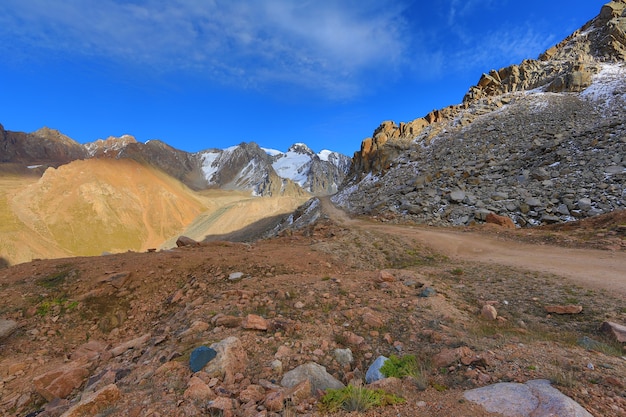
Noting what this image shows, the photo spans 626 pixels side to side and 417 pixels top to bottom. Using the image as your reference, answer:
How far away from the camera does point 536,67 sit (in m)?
45.4

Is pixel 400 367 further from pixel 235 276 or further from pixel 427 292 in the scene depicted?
pixel 235 276

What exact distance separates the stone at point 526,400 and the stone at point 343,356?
77.8 inches

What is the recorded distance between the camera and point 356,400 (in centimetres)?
363

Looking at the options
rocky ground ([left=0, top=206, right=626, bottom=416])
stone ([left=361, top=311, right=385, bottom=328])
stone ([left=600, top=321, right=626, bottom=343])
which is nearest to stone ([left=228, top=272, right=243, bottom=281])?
rocky ground ([left=0, top=206, right=626, bottom=416])

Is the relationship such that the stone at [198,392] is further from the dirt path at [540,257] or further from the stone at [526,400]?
the dirt path at [540,257]

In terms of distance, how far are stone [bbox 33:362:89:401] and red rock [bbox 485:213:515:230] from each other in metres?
23.1

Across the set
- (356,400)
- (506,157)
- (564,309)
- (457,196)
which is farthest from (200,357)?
(506,157)

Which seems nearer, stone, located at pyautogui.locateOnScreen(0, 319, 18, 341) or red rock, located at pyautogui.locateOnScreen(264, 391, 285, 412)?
red rock, located at pyautogui.locateOnScreen(264, 391, 285, 412)

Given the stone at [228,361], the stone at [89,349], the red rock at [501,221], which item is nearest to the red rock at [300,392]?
the stone at [228,361]

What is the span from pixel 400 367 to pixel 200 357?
128 inches

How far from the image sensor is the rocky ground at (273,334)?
157 inches

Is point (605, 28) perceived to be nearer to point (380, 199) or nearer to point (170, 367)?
point (380, 199)

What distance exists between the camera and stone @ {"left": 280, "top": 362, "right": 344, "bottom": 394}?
4383mm

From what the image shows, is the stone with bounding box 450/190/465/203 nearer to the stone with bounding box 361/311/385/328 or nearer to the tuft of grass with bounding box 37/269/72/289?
the stone with bounding box 361/311/385/328
